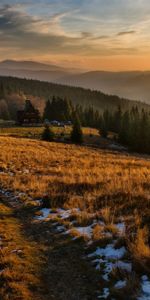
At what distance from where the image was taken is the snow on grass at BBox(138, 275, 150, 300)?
6.27 metres

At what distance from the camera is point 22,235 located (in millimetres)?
10195

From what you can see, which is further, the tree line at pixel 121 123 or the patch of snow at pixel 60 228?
the tree line at pixel 121 123

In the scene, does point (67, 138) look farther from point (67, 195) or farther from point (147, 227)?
point (147, 227)

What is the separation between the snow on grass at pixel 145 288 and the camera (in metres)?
6.27

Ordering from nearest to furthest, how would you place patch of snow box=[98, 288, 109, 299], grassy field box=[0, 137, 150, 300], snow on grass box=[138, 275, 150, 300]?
snow on grass box=[138, 275, 150, 300], patch of snow box=[98, 288, 109, 299], grassy field box=[0, 137, 150, 300]

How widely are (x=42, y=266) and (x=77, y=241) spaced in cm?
175

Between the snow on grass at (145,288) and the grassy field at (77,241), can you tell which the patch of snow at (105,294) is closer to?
the grassy field at (77,241)

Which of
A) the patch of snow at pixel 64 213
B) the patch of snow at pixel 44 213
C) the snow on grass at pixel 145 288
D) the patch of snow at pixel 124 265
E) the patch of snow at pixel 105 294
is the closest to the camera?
the snow on grass at pixel 145 288

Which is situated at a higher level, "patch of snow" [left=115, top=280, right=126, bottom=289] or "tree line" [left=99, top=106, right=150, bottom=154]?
"patch of snow" [left=115, top=280, right=126, bottom=289]

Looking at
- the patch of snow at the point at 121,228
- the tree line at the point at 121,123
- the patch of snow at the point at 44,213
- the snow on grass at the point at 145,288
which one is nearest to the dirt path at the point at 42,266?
the patch of snow at the point at 44,213

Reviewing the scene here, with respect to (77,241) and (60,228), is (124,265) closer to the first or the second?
(77,241)

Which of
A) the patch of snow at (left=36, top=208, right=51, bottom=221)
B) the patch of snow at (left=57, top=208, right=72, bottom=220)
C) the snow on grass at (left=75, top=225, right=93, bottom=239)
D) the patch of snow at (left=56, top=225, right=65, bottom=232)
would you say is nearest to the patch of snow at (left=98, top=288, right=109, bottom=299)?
the snow on grass at (left=75, top=225, right=93, bottom=239)

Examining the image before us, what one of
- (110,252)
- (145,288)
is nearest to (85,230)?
(110,252)

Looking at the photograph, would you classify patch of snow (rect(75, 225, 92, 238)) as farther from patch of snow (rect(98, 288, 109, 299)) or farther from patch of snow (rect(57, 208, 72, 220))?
patch of snow (rect(98, 288, 109, 299))
